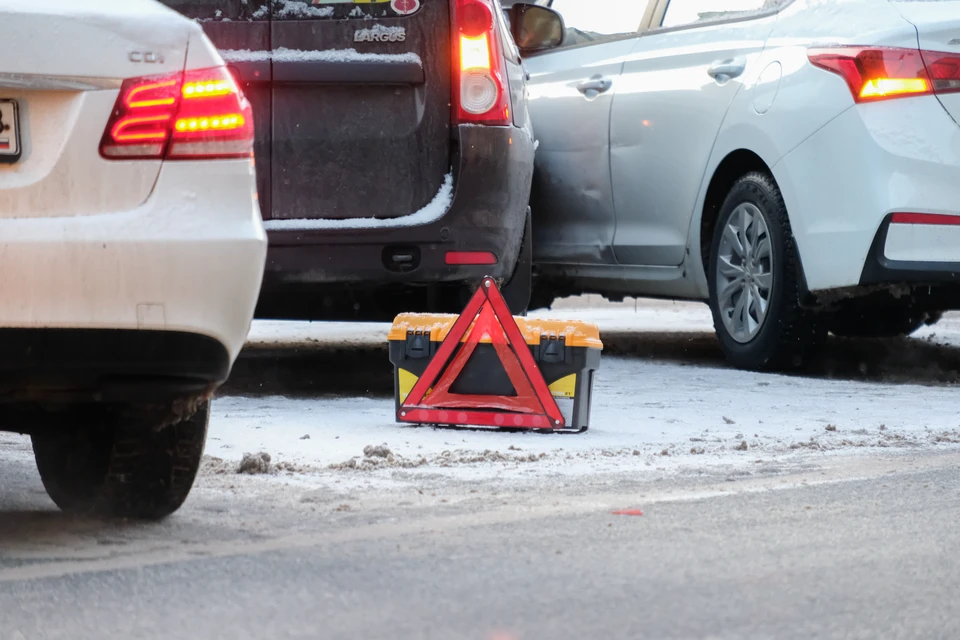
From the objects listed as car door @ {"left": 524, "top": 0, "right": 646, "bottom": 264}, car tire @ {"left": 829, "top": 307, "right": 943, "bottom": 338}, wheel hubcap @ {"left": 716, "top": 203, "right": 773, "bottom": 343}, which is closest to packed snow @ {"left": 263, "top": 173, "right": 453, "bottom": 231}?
wheel hubcap @ {"left": 716, "top": 203, "right": 773, "bottom": 343}

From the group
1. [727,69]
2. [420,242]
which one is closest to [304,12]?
[420,242]

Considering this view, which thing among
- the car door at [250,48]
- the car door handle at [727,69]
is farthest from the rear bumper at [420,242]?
the car door handle at [727,69]

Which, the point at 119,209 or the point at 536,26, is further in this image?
the point at 536,26

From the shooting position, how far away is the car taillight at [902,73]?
6250mm

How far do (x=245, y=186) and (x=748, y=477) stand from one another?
1666 mm

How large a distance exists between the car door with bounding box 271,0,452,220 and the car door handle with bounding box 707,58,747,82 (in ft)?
5.44

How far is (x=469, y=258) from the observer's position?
5.79m

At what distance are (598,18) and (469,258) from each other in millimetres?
2615

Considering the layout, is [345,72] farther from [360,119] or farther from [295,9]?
[295,9]

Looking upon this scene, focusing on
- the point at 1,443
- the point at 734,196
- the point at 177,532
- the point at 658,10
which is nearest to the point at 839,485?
the point at 177,532

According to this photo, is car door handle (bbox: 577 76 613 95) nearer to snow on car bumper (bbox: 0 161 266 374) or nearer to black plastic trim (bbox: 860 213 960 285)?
black plastic trim (bbox: 860 213 960 285)

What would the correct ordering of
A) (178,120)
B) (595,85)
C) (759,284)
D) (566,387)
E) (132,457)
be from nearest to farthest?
(178,120) → (132,457) → (566,387) → (759,284) → (595,85)

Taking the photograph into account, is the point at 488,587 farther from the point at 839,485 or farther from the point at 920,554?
the point at 839,485

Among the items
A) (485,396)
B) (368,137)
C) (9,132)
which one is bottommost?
(485,396)
